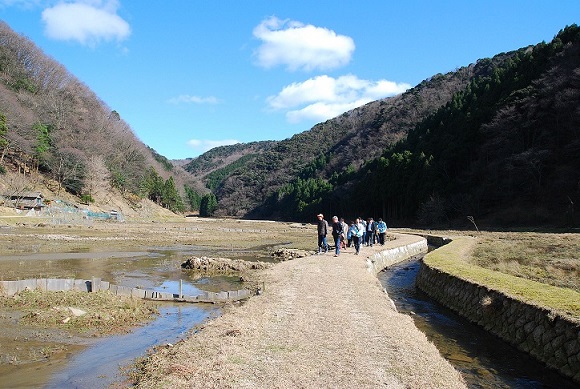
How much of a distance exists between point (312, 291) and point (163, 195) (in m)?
95.1

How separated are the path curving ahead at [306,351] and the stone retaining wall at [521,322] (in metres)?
2.08

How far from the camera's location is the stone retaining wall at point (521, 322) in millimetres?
7023

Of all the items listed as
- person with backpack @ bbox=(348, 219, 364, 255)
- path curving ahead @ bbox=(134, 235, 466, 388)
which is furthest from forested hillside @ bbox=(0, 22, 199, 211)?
path curving ahead @ bbox=(134, 235, 466, 388)

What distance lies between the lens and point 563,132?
48.7m

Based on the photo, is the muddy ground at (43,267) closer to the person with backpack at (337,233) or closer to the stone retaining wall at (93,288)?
the stone retaining wall at (93,288)

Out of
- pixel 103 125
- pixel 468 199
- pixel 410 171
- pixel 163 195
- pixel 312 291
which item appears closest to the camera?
pixel 312 291

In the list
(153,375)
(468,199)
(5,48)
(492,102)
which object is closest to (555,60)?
(492,102)

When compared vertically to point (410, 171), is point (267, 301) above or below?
below

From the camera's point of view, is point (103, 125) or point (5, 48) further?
point (103, 125)

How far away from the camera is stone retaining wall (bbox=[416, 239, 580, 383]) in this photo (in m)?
7.02

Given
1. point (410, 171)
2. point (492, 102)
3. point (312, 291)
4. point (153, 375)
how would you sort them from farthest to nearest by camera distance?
point (410, 171), point (492, 102), point (312, 291), point (153, 375)

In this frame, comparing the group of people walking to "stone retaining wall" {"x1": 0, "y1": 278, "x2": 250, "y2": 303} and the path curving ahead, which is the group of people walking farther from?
the path curving ahead

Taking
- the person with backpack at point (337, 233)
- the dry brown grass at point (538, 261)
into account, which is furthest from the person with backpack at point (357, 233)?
the dry brown grass at point (538, 261)

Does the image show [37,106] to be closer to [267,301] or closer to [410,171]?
[410,171]
